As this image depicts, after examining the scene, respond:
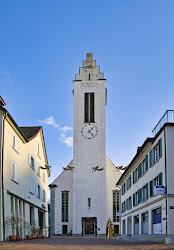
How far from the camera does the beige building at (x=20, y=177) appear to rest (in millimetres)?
24094

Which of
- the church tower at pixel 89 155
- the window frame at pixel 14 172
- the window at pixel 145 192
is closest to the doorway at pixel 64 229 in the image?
the church tower at pixel 89 155

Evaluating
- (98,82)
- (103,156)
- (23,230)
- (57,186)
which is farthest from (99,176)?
(23,230)

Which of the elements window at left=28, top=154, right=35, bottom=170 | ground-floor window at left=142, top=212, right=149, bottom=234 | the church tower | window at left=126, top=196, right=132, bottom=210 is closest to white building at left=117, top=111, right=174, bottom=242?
ground-floor window at left=142, top=212, right=149, bottom=234

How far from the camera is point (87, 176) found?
55344 mm

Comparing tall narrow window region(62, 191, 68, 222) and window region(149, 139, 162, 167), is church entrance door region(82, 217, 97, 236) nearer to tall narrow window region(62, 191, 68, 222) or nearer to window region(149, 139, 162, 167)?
tall narrow window region(62, 191, 68, 222)

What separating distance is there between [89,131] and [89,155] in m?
3.60

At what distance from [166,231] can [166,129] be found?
5.90 metres

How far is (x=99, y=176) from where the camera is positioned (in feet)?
181

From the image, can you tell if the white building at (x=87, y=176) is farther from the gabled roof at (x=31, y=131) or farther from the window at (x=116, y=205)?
the gabled roof at (x=31, y=131)

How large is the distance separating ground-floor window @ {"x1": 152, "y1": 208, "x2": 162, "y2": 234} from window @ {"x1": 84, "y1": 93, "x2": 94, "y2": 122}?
31687mm

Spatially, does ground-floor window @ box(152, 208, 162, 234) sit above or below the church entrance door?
above

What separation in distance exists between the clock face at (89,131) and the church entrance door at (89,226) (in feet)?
38.6

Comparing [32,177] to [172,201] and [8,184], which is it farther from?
[172,201]

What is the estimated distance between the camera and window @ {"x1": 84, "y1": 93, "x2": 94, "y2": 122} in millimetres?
57156
